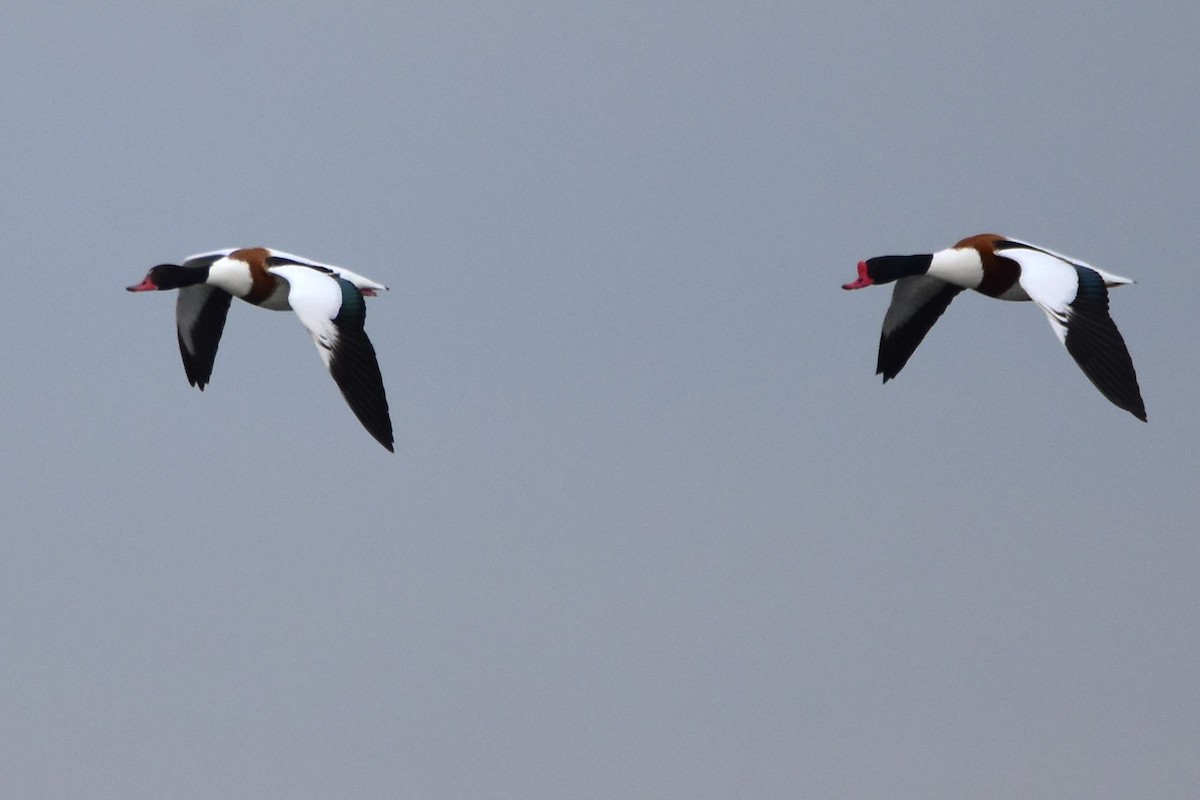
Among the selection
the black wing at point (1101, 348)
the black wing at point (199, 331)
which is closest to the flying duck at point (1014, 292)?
the black wing at point (1101, 348)

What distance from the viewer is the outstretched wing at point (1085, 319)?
15.5 meters

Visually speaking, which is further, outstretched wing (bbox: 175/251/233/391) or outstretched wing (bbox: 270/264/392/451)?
outstretched wing (bbox: 175/251/233/391)

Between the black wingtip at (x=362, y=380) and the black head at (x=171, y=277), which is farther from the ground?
the black head at (x=171, y=277)

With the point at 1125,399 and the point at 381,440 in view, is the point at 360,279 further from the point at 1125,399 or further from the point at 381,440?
the point at 1125,399

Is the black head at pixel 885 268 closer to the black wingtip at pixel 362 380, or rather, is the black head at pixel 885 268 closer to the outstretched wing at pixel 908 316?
the outstretched wing at pixel 908 316

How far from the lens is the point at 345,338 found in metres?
16.3

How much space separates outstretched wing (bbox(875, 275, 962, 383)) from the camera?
18.5 meters

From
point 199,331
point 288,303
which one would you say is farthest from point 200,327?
point 288,303

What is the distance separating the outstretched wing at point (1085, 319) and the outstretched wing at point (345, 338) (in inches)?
215

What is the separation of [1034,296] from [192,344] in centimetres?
792

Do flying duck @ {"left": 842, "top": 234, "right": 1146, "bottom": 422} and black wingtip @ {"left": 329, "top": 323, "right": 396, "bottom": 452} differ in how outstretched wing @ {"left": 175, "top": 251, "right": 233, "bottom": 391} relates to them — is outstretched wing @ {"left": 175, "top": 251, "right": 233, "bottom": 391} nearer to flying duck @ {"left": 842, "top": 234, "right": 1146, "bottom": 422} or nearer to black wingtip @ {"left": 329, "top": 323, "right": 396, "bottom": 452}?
black wingtip @ {"left": 329, "top": 323, "right": 396, "bottom": 452}

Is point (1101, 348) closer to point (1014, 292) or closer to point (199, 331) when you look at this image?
point (1014, 292)

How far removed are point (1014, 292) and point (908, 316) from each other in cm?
153

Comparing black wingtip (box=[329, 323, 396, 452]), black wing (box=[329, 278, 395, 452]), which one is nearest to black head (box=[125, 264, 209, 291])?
black wing (box=[329, 278, 395, 452])
